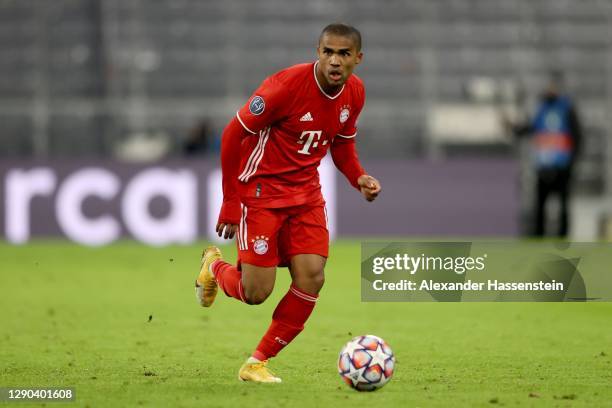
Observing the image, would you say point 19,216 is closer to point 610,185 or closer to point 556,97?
point 556,97

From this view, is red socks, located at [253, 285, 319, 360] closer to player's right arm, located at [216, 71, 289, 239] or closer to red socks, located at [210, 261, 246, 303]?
red socks, located at [210, 261, 246, 303]

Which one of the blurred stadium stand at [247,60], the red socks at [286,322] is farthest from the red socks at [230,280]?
the blurred stadium stand at [247,60]

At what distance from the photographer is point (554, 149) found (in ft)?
56.9

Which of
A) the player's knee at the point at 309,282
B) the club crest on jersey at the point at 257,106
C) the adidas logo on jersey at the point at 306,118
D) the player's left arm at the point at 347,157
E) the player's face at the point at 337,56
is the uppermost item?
the player's face at the point at 337,56

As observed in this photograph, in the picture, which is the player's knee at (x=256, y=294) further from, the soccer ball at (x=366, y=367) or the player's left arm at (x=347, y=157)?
the player's left arm at (x=347, y=157)

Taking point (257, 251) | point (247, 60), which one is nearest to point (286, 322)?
point (257, 251)

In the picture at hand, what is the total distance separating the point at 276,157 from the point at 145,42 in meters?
13.5

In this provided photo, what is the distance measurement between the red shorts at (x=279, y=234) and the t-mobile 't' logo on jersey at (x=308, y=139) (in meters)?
0.32

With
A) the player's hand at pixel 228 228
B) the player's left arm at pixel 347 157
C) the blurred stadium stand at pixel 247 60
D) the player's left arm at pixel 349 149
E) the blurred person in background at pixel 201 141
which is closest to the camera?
the player's hand at pixel 228 228

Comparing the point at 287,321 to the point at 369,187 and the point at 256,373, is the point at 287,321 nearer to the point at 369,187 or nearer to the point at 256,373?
the point at 256,373

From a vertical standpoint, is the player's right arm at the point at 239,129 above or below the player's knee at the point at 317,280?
above

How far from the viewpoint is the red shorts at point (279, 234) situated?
21.5 feet

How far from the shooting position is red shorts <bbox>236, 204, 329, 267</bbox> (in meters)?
6.57

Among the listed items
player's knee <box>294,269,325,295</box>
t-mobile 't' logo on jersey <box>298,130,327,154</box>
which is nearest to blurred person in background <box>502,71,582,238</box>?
t-mobile 't' logo on jersey <box>298,130,327,154</box>
